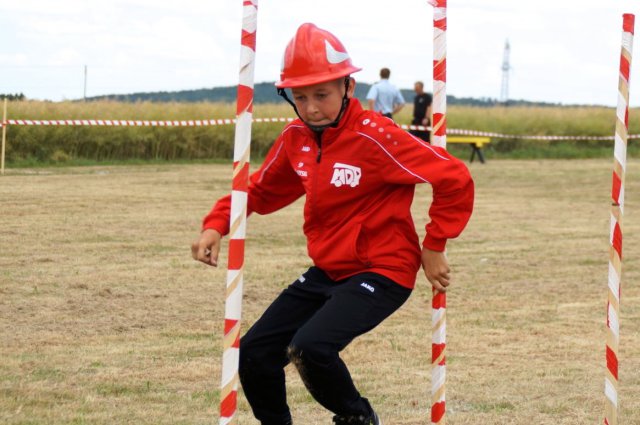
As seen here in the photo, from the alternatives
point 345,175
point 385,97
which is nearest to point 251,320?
point 345,175

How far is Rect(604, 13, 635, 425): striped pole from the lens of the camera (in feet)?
16.8

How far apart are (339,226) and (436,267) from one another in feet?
1.33

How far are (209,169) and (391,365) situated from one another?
1802cm

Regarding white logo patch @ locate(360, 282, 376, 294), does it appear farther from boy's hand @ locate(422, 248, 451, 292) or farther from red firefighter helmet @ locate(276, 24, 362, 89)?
red firefighter helmet @ locate(276, 24, 362, 89)

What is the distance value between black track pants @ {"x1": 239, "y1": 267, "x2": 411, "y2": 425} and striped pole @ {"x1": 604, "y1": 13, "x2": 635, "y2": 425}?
912 mm

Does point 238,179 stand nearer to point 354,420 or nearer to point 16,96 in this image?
point 354,420

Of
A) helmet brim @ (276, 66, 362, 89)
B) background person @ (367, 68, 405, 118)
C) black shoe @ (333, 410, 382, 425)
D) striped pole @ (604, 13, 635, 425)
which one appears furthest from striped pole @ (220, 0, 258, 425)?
background person @ (367, 68, 405, 118)

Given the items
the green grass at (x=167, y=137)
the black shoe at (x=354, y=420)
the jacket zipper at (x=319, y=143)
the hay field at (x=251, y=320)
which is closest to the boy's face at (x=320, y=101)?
the jacket zipper at (x=319, y=143)

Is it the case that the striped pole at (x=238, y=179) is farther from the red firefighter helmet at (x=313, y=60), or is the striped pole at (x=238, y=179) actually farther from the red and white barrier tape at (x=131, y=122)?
the red and white barrier tape at (x=131, y=122)

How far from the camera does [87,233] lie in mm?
13297

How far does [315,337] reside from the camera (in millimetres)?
4555

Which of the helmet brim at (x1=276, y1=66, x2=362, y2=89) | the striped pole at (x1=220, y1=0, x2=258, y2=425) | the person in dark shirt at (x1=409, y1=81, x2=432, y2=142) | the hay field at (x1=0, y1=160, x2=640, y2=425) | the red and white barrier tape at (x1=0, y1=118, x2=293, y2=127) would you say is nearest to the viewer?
the striped pole at (x1=220, y1=0, x2=258, y2=425)

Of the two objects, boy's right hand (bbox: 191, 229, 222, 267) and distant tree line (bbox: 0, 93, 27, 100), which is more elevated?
distant tree line (bbox: 0, 93, 27, 100)

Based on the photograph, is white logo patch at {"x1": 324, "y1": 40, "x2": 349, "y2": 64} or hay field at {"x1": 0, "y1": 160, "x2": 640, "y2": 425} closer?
white logo patch at {"x1": 324, "y1": 40, "x2": 349, "y2": 64}
